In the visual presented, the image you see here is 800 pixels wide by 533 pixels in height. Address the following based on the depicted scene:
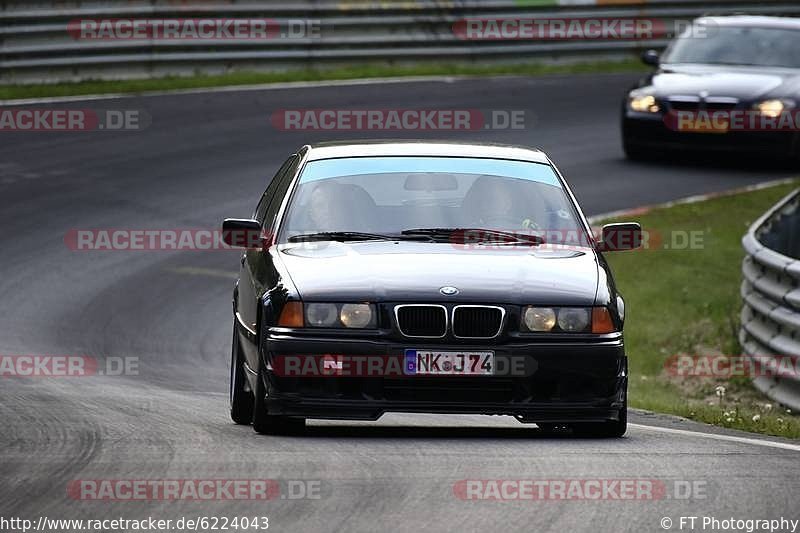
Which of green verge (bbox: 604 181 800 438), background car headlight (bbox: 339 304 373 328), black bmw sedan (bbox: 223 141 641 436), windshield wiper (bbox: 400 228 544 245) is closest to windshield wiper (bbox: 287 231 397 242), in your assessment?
black bmw sedan (bbox: 223 141 641 436)

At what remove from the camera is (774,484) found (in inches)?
284

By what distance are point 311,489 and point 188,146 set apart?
1524 centimetres

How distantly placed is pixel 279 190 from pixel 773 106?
1229 centimetres

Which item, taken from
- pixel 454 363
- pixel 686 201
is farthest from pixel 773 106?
pixel 454 363

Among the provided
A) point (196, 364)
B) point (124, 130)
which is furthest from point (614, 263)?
point (124, 130)

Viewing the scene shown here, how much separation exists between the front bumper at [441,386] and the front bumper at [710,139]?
44.6 feet

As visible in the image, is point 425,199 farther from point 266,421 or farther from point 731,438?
point 731,438

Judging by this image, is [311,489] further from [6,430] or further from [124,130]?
[124,130]

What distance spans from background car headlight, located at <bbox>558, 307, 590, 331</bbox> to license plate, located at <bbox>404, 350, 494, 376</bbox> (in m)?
0.37

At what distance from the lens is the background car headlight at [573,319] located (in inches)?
332

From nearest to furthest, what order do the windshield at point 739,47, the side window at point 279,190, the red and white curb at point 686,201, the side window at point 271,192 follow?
the side window at point 279,190 < the side window at point 271,192 < the red and white curb at point 686,201 < the windshield at point 739,47

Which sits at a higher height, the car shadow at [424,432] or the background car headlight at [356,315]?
the background car headlight at [356,315]

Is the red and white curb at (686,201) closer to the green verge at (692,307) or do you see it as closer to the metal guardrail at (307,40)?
the green verge at (692,307)

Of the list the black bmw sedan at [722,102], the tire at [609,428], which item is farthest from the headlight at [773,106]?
the tire at [609,428]
